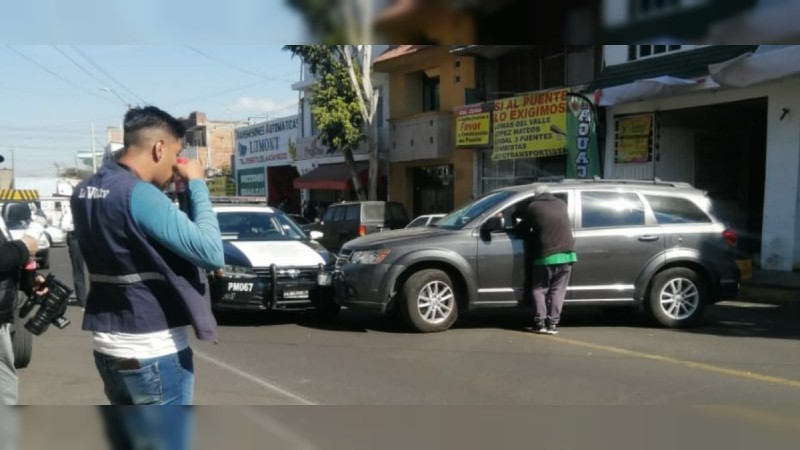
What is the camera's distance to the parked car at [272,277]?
8703mm

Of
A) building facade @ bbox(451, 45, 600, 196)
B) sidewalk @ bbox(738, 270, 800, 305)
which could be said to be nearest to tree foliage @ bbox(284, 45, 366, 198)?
building facade @ bbox(451, 45, 600, 196)

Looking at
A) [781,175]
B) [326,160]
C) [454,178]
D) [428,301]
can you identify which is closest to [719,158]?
[781,175]

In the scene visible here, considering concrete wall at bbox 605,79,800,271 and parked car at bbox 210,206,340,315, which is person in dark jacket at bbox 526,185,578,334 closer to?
parked car at bbox 210,206,340,315

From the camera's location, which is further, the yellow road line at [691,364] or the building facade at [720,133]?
the building facade at [720,133]

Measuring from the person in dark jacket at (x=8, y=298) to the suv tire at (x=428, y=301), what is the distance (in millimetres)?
5119

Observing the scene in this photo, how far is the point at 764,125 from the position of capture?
16547mm

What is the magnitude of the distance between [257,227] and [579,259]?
4.60m

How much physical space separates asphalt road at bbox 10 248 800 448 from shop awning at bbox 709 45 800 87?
442 cm

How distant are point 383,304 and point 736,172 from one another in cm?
1220

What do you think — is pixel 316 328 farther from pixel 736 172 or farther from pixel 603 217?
pixel 736 172

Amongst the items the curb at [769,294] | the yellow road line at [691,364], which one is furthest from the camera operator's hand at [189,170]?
the curb at [769,294]

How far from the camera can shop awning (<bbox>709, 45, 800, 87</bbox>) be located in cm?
1127

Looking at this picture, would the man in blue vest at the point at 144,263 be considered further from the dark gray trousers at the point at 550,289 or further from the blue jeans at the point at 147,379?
the dark gray trousers at the point at 550,289

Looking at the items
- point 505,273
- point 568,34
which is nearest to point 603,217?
point 505,273
